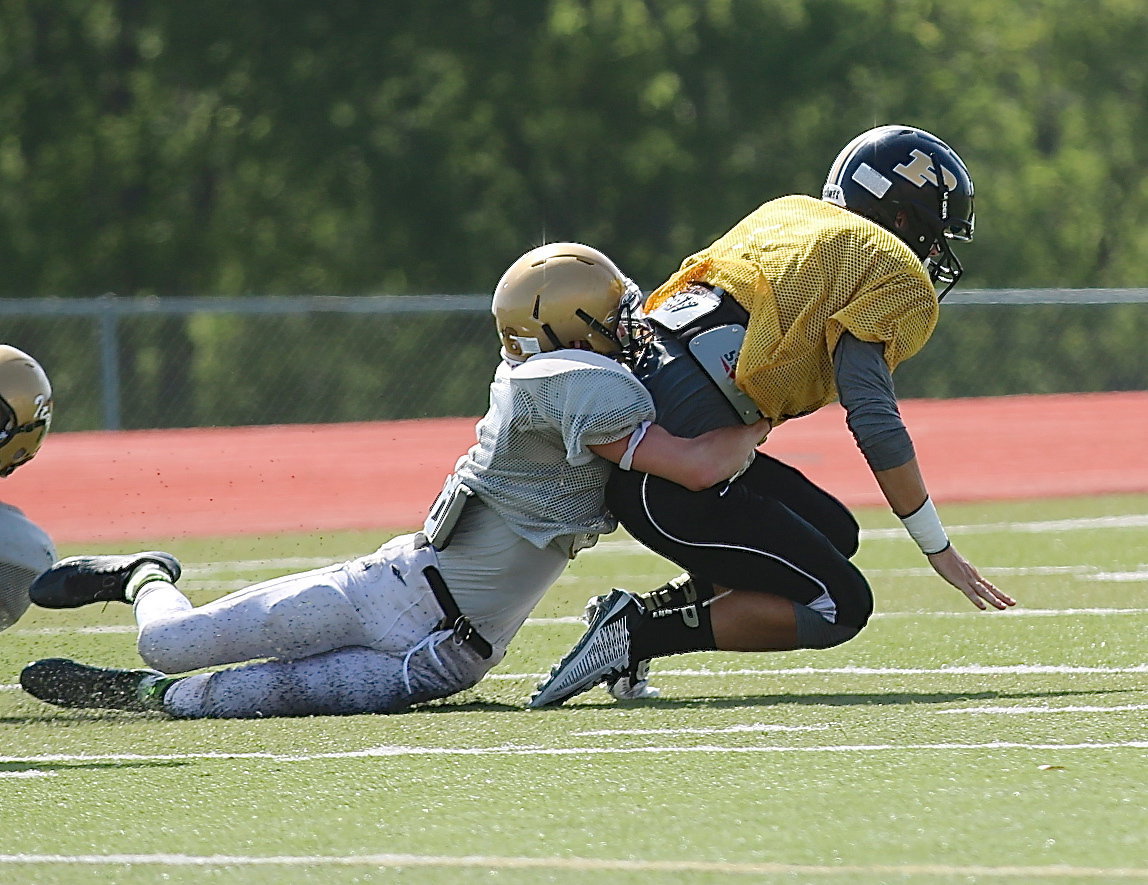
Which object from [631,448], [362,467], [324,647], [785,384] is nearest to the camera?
[631,448]

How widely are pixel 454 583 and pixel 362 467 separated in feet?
33.1

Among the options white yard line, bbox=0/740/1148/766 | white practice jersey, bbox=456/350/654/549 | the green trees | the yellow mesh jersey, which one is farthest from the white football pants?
the green trees

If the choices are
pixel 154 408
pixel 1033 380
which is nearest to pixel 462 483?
pixel 154 408

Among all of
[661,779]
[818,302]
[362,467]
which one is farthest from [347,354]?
[661,779]

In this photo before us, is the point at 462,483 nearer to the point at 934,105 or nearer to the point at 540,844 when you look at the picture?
the point at 540,844

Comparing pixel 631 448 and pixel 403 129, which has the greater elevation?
pixel 631 448

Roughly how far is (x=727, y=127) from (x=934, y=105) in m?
3.65

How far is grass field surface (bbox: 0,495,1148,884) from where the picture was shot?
3576 mm

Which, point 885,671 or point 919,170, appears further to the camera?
point 885,671

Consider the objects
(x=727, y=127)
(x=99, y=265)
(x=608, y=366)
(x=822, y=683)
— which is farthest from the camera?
(x=727, y=127)

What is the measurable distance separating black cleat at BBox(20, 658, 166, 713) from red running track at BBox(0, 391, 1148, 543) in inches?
240

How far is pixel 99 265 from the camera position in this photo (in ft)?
103

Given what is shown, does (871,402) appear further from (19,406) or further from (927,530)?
(19,406)

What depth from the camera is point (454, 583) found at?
5.54 meters
